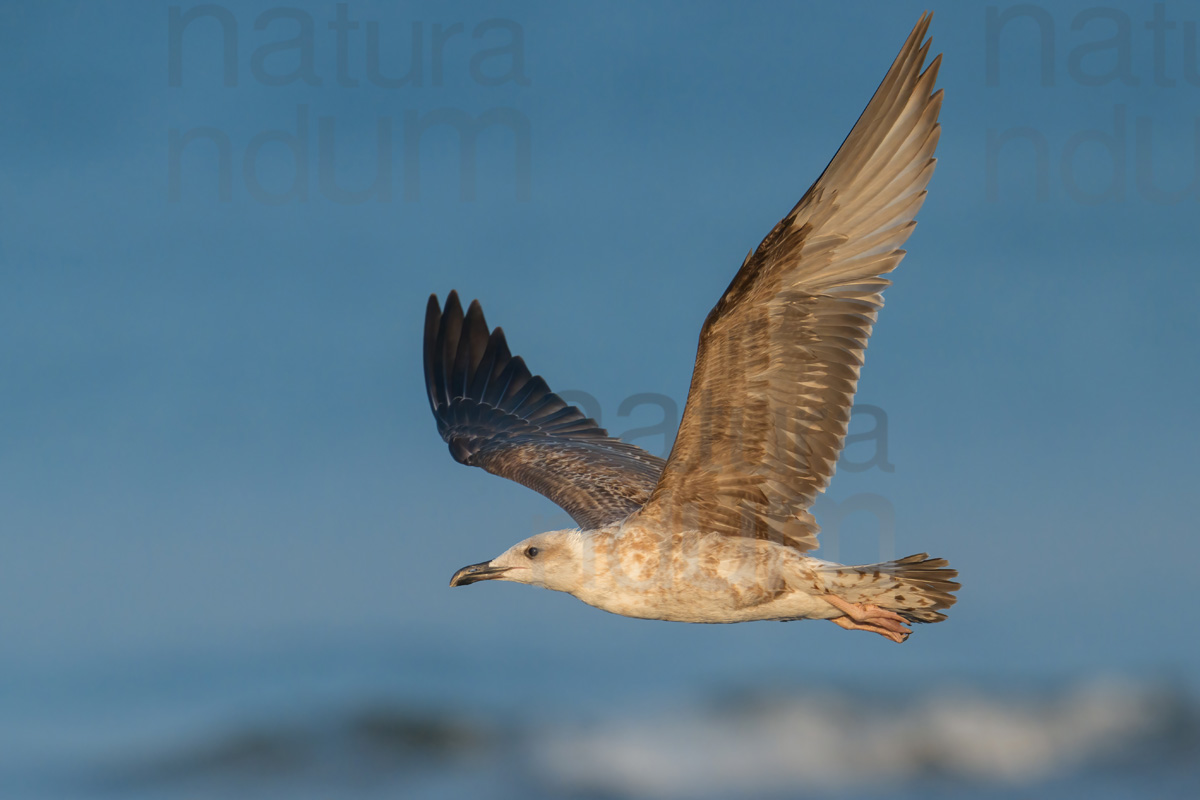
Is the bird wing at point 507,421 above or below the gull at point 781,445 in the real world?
above

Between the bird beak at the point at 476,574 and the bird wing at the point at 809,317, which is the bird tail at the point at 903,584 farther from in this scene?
the bird beak at the point at 476,574

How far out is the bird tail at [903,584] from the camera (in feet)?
39.3

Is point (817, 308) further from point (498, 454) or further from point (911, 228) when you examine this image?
point (498, 454)

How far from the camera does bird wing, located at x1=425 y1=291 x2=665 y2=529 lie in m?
15.8

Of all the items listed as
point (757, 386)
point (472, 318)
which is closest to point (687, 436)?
point (757, 386)

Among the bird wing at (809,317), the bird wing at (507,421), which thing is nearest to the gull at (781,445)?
the bird wing at (809,317)

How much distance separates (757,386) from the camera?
36.7ft

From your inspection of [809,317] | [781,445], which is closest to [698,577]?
[781,445]

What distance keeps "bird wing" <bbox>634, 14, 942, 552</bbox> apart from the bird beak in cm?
177

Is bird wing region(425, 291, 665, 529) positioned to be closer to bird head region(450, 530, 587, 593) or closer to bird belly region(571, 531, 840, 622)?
bird head region(450, 530, 587, 593)

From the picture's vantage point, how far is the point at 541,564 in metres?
12.5

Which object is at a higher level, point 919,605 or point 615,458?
point 615,458

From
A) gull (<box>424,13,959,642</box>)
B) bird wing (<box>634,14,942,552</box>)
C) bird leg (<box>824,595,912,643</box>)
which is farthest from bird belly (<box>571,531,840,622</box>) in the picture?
bird wing (<box>634,14,942,552</box>)

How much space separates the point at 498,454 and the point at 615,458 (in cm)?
161
